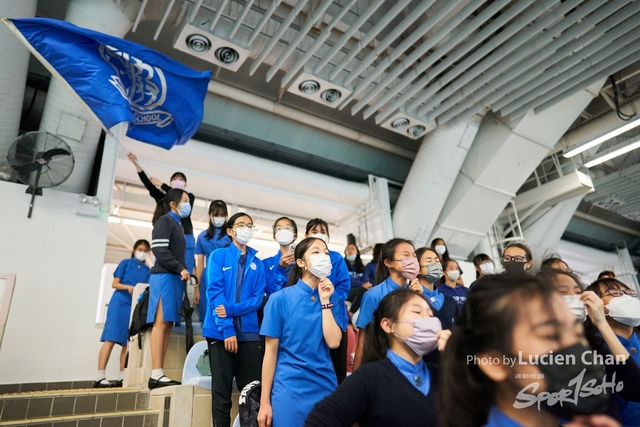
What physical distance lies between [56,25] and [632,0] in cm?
498

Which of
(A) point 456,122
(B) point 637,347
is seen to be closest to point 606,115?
(A) point 456,122

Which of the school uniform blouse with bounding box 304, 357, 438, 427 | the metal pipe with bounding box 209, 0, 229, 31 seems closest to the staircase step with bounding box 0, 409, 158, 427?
the school uniform blouse with bounding box 304, 357, 438, 427

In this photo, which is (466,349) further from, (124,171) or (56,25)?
(124,171)

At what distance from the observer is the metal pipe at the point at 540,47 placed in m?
4.22

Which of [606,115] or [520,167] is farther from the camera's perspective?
[606,115]

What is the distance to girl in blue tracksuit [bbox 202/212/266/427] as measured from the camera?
235 cm

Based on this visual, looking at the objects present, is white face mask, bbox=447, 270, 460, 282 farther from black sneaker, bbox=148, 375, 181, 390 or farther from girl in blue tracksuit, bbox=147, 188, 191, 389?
black sneaker, bbox=148, 375, 181, 390

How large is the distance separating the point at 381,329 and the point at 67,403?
2119 mm

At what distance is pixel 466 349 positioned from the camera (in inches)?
29.1

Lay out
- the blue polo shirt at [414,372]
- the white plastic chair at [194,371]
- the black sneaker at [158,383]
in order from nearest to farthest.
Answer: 1. the blue polo shirt at [414,372]
2. the white plastic chair at [194,371]
3. the black sneaker at [158,383]

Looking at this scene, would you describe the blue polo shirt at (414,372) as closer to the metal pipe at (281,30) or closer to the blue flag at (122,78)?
the blue flag at (122,78)

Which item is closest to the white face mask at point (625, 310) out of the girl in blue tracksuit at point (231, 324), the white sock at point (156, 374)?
the girl in blue tracksuit at point (231, 324)

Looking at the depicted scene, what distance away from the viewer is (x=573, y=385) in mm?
604

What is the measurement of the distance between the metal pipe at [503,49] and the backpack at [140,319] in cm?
416
